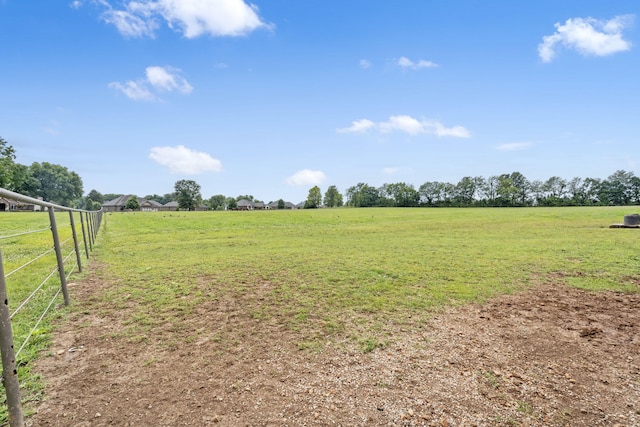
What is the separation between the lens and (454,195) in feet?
337

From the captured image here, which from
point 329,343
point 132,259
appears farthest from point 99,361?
point 132,259

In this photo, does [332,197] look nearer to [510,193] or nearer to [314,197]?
[314,197]

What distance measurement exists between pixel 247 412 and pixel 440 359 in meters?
2.04

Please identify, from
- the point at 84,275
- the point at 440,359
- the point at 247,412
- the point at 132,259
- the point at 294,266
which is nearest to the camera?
the point at 247,412

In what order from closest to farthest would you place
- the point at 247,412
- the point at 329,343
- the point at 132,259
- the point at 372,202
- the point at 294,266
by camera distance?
the point at 247,412 < the point at 329,343 < the point at 294,266 < the point at 132,259 < the point at 372,202

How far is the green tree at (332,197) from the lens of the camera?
118500 millimetres

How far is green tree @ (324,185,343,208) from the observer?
11850cm

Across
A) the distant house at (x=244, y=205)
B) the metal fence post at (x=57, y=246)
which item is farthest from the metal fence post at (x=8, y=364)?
the distant house at (x=244, y=205)

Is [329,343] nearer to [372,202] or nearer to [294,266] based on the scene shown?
[294,266]

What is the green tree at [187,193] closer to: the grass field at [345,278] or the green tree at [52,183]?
the green tree at [52,183]

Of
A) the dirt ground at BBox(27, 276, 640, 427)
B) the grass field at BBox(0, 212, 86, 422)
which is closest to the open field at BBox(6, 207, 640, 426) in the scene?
the dirt ground at BBox(27, 276, 640, 427)

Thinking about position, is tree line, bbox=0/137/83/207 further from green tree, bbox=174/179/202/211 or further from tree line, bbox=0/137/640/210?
green tree, bbox=174/179/202/211

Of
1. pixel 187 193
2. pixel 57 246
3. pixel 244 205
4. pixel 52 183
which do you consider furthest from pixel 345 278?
pixel 244 205

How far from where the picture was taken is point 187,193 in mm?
98375
